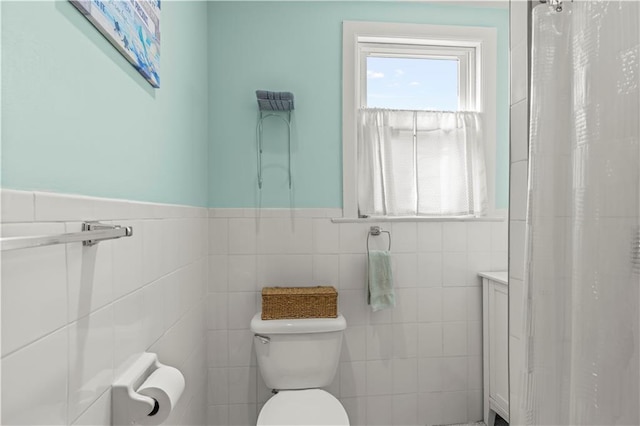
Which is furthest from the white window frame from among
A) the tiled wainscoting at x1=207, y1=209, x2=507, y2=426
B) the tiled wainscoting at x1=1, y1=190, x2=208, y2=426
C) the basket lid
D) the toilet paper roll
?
the toilet paper roll

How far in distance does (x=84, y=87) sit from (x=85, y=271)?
371 mm

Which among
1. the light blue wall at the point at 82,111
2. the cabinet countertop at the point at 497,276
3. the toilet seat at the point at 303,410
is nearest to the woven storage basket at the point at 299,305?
the toilet seat at the point at 303,410

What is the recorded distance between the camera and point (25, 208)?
55 cm

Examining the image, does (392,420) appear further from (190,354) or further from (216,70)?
(216,70)

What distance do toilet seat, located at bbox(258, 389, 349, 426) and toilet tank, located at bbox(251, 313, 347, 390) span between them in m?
0.08

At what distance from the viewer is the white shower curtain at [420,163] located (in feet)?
6.76

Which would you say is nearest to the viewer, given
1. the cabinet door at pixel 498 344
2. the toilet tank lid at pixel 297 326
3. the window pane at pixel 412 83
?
the toilet tank lid at pixel 297 326

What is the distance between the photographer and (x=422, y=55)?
2.17 metres

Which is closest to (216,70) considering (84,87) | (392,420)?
(84,87)

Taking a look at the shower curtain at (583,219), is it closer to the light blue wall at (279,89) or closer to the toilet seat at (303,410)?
the toilet seat at (303,410)

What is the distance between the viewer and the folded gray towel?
1859mm

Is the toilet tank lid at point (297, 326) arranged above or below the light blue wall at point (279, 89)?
below

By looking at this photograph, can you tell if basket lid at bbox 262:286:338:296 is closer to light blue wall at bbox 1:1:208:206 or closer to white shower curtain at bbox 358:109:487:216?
white shower curtain at bbox 358:109:487:216

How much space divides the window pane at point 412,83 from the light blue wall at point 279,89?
23 centimetres
